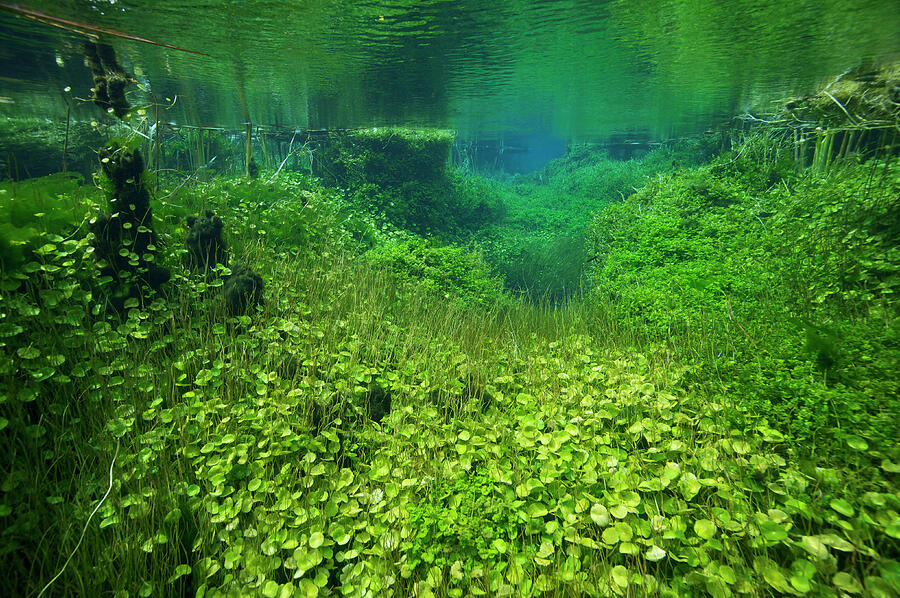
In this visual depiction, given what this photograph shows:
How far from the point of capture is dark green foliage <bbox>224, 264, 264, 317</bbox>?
194 inches

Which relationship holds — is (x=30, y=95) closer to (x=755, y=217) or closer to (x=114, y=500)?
(x=114, y=500)

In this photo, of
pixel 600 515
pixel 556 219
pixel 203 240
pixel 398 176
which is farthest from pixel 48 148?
pixel 600 515

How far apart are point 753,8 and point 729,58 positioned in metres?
3.39

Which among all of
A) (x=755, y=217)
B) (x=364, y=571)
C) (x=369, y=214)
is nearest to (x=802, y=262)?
(x=755, y=217)

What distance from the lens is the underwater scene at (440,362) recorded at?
8.34 ft

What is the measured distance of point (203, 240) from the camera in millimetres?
5332

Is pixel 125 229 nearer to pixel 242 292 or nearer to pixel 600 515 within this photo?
pixel 242 292

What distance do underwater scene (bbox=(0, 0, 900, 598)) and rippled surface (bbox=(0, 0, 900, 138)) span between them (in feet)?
0.37

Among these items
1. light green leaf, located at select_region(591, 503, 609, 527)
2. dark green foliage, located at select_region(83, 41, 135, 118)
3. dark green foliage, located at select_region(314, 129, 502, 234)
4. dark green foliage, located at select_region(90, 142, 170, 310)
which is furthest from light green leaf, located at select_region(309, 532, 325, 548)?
dark green foliage, located at select_region(314, 129, 502, 234)

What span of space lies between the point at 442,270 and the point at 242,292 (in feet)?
15.0

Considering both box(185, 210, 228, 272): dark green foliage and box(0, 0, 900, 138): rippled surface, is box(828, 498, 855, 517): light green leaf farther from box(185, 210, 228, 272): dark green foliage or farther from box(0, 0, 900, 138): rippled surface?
box(0, 0, 900, 138): rippled surface

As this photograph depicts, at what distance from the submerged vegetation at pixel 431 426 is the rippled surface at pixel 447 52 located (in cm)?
251

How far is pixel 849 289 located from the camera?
475cm

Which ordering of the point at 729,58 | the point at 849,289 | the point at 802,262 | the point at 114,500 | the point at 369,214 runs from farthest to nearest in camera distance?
1. the point at 369,214
2. the point at 729,58
3. the point at 802,262
4. the point at 849,289
5. the point at 114,500
